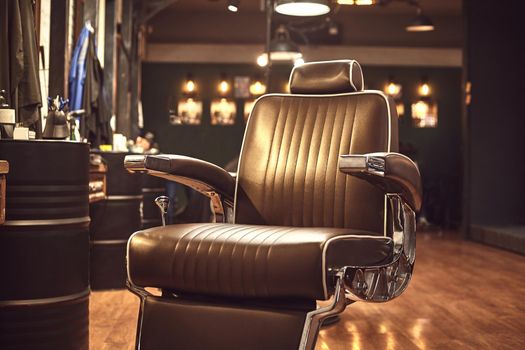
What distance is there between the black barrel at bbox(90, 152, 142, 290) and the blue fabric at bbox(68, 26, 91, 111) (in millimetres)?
762

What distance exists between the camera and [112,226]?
466 cm

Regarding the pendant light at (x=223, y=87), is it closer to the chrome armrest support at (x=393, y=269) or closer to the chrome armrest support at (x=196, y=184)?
the chrome armrest support at (x=196, y=184)

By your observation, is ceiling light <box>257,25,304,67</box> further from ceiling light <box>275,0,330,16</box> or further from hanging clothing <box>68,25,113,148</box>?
hanging clothing <box>68,25,113,148</box>

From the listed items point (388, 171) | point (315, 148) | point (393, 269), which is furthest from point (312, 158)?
point (388, 171)

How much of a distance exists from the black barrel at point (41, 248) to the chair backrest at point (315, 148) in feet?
Answer: 2.42

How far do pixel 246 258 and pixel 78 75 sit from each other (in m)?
3.82

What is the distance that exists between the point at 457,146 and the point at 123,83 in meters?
6.62

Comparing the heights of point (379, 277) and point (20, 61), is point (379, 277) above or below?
below

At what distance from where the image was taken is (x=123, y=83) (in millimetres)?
8500

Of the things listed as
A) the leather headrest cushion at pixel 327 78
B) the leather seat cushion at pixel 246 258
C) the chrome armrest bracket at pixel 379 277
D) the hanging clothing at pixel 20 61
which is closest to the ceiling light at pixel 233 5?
the hanging clothing at pixel 20 61

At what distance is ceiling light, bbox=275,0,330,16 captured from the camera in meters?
5.35

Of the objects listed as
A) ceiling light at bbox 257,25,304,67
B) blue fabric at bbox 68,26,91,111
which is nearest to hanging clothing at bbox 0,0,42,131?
blue fabric at bbox 68,26,91,111

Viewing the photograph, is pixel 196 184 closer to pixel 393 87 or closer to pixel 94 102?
pixel 94 102

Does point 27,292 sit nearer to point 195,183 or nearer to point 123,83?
point 195,183
